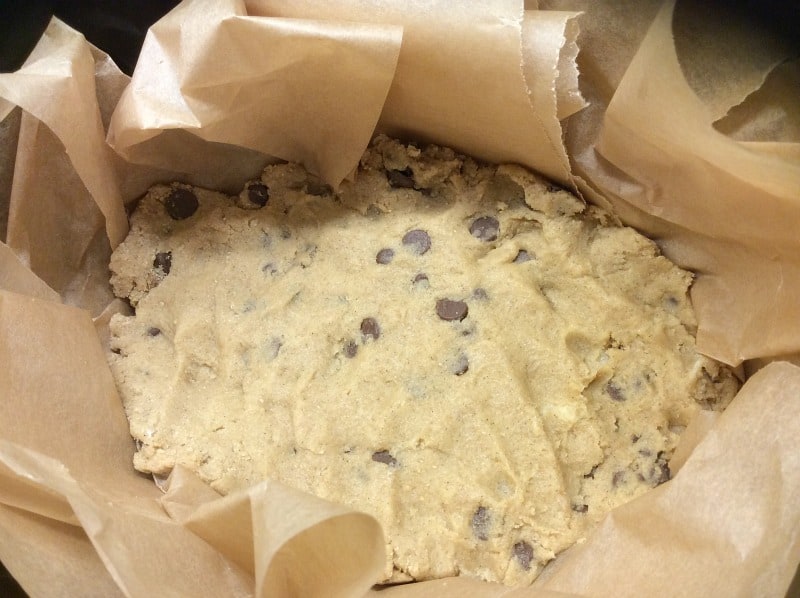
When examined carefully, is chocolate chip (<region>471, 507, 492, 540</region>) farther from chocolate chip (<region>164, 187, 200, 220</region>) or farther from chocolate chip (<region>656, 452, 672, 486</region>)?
chocolate chip (<region>164, 187, 200, 220</region>)

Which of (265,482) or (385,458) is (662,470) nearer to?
(385,458)

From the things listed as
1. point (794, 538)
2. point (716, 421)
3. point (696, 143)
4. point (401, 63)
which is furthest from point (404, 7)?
point (794, 538)

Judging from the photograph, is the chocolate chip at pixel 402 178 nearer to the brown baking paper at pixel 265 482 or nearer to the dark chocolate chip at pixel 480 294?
the brown baking paper at pixel 265 482

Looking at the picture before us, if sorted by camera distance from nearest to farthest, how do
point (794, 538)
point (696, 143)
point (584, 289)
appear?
point (794, 538), point (696, 143), point (584, 289)

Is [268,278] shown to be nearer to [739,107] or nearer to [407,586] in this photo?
[407,586]

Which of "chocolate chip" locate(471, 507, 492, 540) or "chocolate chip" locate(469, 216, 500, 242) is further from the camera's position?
"chocolate chip" locate(469, 216, 500, 242)

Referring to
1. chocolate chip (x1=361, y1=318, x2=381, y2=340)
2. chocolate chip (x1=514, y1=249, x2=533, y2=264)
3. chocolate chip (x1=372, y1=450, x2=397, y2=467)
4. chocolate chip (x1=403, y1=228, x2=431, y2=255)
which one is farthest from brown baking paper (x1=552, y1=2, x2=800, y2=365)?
chocolate chip (x1=372, y1=450, x2=397, y2=467)
